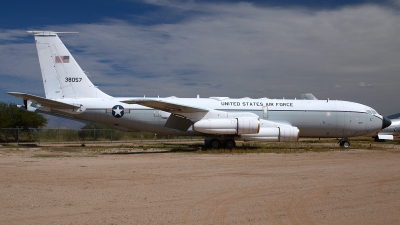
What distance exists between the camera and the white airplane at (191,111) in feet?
70.6

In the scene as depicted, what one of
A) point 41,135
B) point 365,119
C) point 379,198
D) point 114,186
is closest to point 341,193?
point 379,198

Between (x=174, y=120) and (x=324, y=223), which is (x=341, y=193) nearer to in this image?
(x=324, y=223)

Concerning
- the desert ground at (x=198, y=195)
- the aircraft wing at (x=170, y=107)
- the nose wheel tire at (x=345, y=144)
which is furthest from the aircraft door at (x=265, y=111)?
the desert ground at (x=198, y=195)

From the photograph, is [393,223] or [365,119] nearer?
[393,223]

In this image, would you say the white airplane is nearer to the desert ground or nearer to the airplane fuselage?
the airplane fuselage

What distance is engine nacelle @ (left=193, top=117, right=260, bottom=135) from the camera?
67.5ft

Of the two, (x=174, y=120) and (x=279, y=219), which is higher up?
(x=174, y=120)

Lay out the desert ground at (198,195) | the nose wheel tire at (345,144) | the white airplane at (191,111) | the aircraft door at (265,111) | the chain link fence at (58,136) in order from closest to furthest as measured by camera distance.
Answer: the desert ground at (198,195), the white airplane at (191,111), the aircraft door at (265,111), the nose wheel tire at (345,144), the chain link fence at (58,136)

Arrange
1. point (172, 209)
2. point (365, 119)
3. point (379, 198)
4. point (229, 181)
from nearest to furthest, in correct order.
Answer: point (172, 209), point (379, 198), point (229, 181), point (365, 119)

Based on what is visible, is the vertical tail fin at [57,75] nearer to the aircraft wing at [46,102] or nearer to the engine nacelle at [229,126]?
the aircraft wing at [46,102]

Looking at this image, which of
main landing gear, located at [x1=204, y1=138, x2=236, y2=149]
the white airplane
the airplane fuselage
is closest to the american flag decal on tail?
the white airplane

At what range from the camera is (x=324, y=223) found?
238 inches

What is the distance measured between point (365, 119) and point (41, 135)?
27.4 meters

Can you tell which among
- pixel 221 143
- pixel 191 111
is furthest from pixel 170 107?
pixel 221 143
